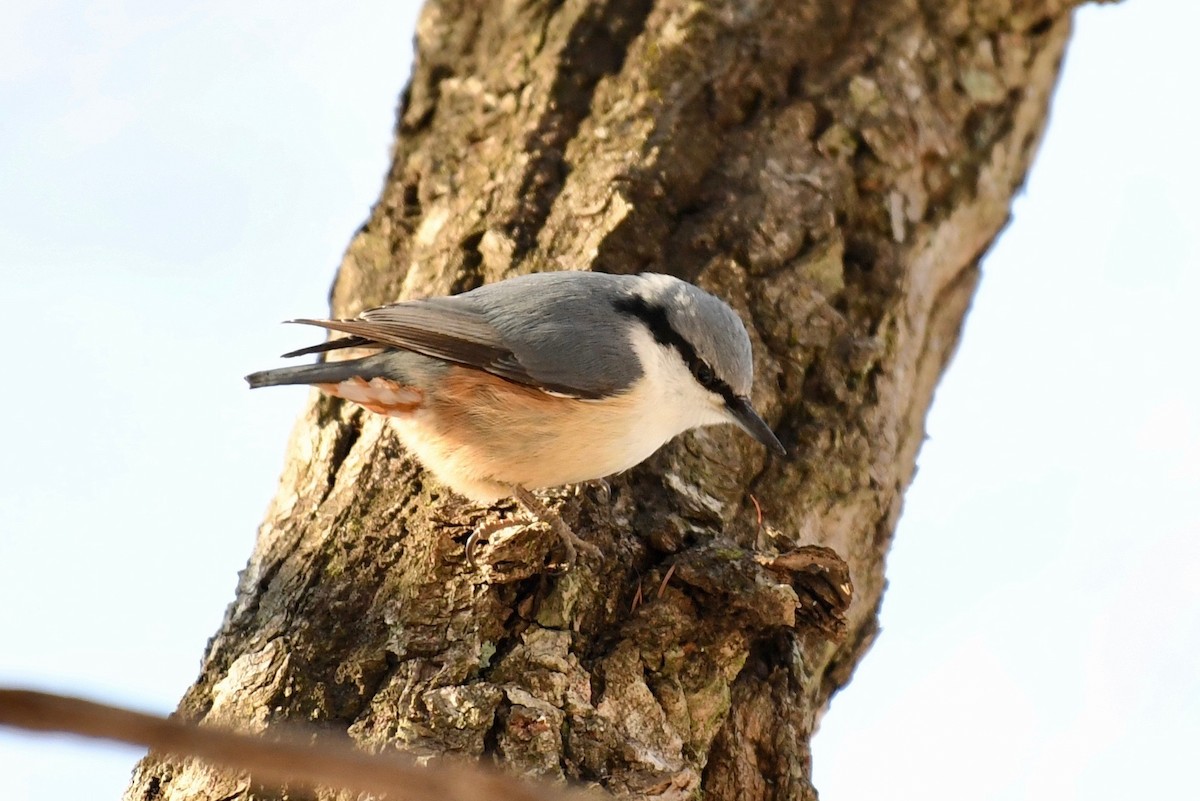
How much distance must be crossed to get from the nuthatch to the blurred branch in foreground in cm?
193

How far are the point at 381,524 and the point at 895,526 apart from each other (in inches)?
51.6

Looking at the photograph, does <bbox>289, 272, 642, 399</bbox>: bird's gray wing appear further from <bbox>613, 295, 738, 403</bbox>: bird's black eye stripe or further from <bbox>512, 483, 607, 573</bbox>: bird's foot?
<bbox>512, 483, 607, 573</bbox>: bird's foot

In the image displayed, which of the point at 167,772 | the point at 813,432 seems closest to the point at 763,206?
the point at 813,432

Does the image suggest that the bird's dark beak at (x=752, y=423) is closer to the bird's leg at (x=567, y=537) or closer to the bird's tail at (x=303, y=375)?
the bird's leg at (x=567, y=537)

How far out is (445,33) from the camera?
3639 millimetres

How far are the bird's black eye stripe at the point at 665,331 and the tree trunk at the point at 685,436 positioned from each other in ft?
0.51

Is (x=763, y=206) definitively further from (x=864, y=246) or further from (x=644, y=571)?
(x=644, y=571)

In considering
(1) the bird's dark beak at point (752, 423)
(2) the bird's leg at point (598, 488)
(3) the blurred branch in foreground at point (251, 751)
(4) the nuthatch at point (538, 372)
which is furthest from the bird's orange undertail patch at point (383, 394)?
(3) the blurred branch in foreground at point (251, 751)

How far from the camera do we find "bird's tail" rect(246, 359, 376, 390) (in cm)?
262

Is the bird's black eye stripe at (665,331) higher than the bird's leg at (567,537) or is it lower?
higher

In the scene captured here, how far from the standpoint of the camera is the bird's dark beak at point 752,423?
2.65 m

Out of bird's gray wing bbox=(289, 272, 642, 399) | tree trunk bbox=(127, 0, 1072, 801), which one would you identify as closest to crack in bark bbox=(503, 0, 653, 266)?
tree trunk bbox=(127, 0, 1072, 801)

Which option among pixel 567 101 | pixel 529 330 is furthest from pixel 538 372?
pixel 567 101

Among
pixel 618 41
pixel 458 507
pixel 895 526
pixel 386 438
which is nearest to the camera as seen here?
pixel 458 507
